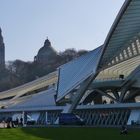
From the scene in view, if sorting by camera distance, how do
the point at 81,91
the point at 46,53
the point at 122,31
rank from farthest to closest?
the point at 46,53 < the point at 81,91 < the point at 122,31

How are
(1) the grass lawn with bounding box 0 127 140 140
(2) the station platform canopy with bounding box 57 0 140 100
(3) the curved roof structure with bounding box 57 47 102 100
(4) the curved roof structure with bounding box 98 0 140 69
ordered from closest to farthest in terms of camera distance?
(1) the grass lawn with bounding box 0 127 140 140
(4) the curved roof structure with bounding box 98 0 140 69
(2) the station platform canopy with bounding box 57 0 140 100
(3) the curved roof structure with bounding box 57 47 102 100

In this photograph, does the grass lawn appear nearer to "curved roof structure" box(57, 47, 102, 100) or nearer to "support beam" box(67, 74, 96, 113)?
"curved roof structure" box(57, 47, 102, 100)

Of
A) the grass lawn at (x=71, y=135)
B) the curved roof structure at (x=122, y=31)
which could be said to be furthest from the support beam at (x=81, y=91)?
the grass lawn at (x=71, y=135)

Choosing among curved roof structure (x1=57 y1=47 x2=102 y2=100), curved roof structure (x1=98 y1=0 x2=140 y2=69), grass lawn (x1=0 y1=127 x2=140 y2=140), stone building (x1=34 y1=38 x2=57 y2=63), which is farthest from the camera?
stone building (x1=34 y1=38 x2=57 y2=63)

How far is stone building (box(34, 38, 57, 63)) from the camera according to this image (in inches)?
7072

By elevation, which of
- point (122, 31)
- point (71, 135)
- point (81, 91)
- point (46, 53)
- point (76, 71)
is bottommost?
point (71, 135)

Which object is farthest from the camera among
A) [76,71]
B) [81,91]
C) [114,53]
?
[76,71]

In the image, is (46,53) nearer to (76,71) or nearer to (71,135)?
(76,71)

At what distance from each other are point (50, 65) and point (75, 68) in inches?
3799

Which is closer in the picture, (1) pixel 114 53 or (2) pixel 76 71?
(1) pixel 114 53

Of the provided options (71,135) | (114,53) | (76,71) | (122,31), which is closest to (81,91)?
(76,71)

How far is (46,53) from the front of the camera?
→ 187 metres

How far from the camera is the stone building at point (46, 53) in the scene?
589 ft

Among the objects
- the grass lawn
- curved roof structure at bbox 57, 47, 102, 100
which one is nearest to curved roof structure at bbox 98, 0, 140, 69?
curved roof structure at bbox 57, 47, 102, 100
